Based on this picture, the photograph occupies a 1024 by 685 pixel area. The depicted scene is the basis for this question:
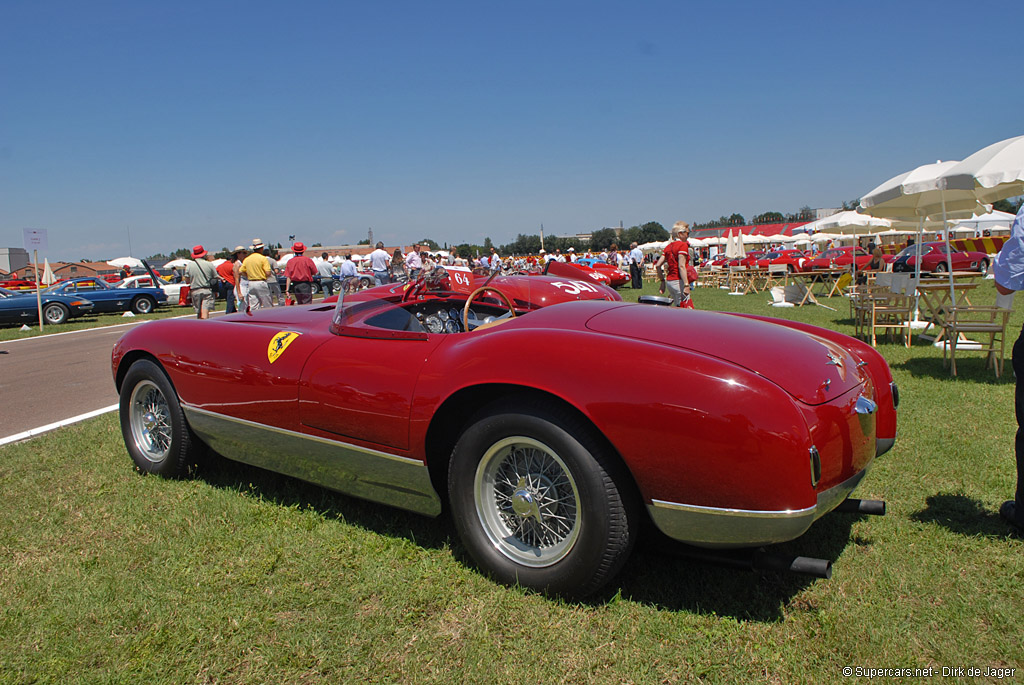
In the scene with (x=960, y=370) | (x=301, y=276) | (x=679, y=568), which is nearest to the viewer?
(x=679, y=568)

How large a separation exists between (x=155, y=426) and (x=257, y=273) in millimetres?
7093

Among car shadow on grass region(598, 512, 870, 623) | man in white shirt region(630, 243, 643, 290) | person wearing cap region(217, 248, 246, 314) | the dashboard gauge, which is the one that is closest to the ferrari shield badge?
the dashboard gauge

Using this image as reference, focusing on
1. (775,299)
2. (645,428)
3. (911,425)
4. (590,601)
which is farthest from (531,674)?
(775,299)

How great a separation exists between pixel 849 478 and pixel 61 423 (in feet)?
19.8

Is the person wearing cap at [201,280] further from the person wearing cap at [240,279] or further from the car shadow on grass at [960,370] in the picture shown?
the car shadow on grass at [960,370]

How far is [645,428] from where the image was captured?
207 cm

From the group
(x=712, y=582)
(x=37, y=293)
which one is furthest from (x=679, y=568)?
(x=37, y=293)

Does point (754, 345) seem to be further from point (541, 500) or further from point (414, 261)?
point (414, 261)

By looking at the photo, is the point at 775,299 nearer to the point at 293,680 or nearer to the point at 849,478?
the point at 849,478

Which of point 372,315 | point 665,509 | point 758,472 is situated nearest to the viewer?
point 758,472

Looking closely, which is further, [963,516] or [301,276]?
[301,276]

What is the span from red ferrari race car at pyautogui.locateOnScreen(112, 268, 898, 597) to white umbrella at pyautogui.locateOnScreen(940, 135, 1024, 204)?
4863 millimetres

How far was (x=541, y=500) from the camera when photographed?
7.78ft

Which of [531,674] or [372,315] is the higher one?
[372,315]
